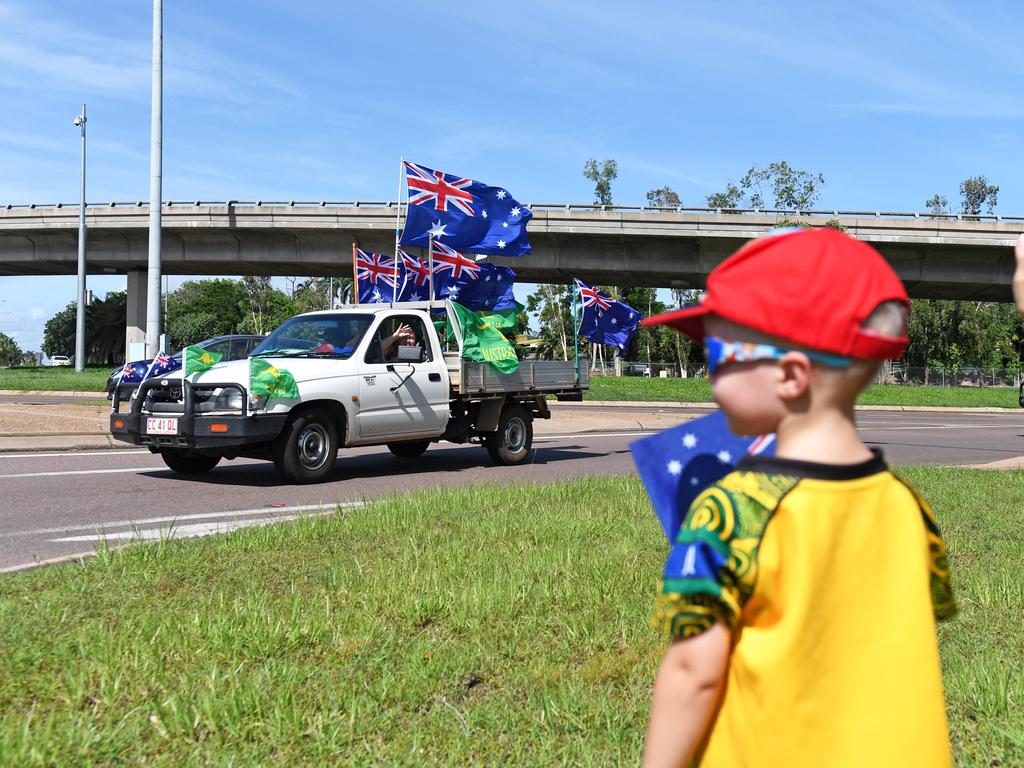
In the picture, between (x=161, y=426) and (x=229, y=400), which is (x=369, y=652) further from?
(x=161, y=426)

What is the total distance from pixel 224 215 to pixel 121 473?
35.9 m

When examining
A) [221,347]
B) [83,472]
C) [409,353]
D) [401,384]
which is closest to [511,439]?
[401,384]

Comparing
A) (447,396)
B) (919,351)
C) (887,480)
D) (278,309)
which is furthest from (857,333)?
(278,309)

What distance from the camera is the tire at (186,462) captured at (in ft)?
36.1

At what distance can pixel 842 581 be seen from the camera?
1.57m

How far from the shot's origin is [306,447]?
34.6 ft

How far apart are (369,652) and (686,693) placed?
269 cm

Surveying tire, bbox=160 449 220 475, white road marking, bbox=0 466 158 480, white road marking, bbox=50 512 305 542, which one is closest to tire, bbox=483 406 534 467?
tire, bbox=160 449 220 475

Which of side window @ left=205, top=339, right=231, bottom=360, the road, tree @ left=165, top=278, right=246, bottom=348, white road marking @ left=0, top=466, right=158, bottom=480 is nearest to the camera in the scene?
the road

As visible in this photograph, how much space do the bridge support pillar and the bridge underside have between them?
1.96 m

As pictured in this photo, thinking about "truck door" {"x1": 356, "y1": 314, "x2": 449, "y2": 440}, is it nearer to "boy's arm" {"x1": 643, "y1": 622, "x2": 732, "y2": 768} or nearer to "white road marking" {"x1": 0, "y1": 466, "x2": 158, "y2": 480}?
"white road marking" {"x1": 0, "y1": 466, "x2": 158, "y2": 480}

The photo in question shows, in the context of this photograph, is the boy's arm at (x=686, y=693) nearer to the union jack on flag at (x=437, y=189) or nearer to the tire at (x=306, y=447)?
the tire at (x=306, y=447)

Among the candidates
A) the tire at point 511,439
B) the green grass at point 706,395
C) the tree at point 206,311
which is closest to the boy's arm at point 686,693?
the tire at point 511,439

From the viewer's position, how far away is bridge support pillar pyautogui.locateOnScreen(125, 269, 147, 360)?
52.1 meters
